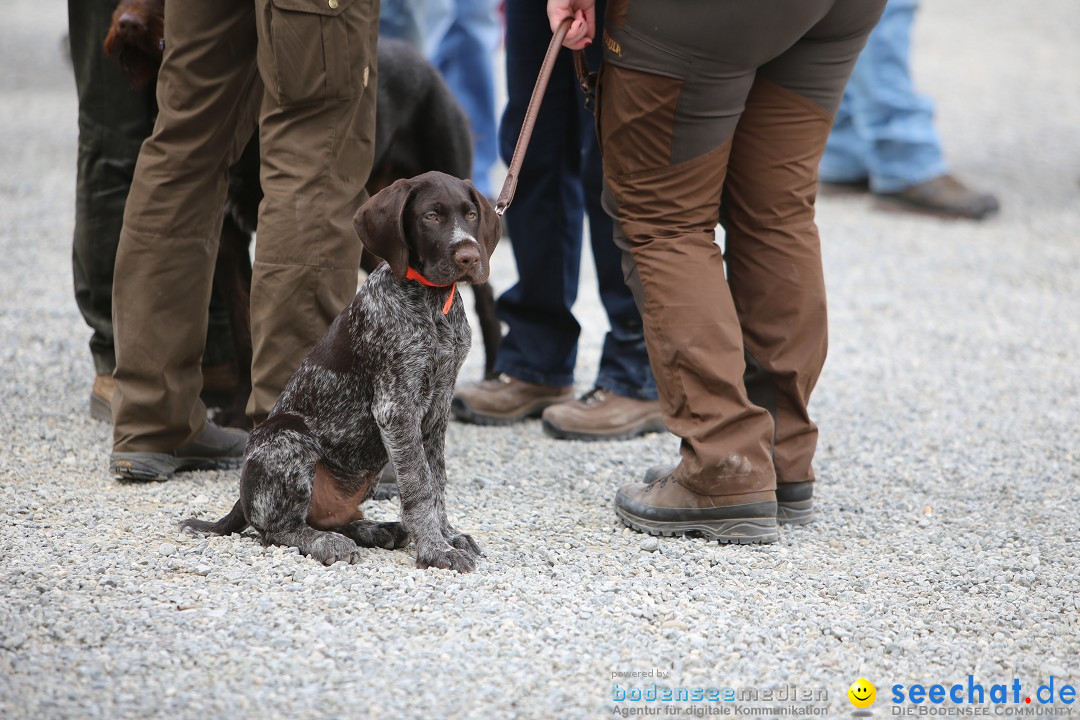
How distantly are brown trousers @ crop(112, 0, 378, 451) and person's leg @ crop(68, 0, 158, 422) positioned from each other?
0.53m

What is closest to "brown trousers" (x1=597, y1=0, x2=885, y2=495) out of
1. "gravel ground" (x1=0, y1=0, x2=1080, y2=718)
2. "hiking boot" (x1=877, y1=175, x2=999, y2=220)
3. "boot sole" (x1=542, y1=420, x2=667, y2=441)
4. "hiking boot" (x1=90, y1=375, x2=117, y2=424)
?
"gravel ground" (x1=0, y1=0, x2=1080, y2=718)

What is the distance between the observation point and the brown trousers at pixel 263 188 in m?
3.44

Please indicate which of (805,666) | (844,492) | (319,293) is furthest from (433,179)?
(844,492)

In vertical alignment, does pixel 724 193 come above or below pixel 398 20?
above

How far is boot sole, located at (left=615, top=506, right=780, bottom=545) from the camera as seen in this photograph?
3.49 metres

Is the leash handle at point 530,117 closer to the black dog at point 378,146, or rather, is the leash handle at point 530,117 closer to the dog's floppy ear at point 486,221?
the dog's floppy ear at point 486,221

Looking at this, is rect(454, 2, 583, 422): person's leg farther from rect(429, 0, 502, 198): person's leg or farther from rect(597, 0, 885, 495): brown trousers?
rect(429, 0, 502, 198): person's leg

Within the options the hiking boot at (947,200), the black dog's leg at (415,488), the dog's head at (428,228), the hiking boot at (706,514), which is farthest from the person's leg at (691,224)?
the hiking boot at (947,200)

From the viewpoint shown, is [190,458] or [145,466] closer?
[145,466]

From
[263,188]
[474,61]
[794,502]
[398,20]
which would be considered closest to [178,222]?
[263,188]

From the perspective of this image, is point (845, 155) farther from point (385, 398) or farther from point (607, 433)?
point (385, 398)

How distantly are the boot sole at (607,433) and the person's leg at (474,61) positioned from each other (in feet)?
10.6

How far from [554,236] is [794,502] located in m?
1.49

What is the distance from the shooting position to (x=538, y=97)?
11.0 feet
